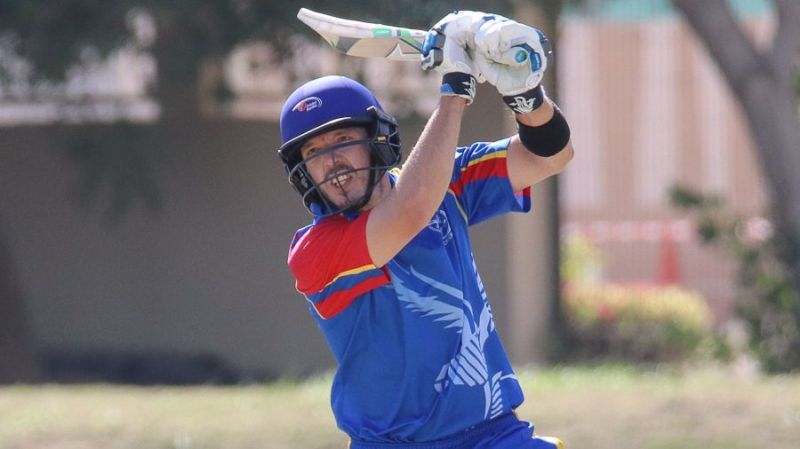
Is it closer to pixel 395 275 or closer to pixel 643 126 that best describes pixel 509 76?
pixel 395 275

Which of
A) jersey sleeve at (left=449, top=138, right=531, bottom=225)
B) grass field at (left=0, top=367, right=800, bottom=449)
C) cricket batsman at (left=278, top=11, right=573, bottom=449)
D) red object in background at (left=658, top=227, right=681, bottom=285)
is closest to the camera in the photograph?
cricket batsman at (left=278, top=11, right=573, bottom=449)

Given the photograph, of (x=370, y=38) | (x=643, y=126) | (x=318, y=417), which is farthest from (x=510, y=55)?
(x=643, y=126)

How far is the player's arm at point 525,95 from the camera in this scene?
3207 mm

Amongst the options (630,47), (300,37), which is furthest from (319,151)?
(630,47)

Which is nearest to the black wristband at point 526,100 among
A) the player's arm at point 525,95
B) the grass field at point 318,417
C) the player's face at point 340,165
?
the player's arm at point 525,95

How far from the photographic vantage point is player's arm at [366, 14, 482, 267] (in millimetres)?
3271

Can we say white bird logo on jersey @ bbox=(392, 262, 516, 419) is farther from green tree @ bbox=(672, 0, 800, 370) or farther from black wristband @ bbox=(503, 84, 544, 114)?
green tree @ bbox=(672, 0, 800, 370)

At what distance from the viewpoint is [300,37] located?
9086mm

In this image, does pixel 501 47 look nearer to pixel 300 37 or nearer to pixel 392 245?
pixel 392 245

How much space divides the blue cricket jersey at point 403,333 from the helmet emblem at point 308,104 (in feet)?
0.91

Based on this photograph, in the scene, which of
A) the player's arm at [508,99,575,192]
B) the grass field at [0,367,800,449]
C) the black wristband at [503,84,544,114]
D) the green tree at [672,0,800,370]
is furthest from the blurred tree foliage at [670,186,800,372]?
the black wristband at [503,84,544,114]

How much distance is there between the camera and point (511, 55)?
3209mm

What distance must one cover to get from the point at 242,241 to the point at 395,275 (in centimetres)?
827

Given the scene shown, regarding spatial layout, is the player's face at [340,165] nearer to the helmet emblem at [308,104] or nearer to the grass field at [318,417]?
the helmet emblem at [308,104]
